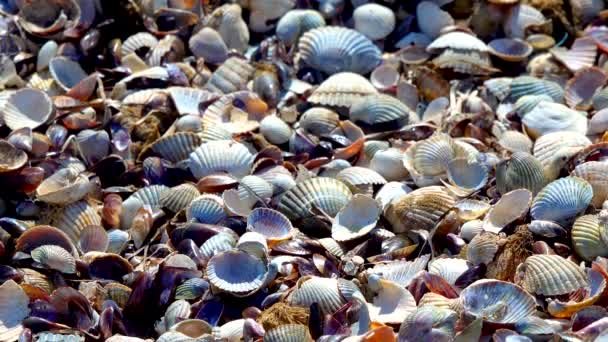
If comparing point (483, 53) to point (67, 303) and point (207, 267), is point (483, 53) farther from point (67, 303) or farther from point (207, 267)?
point (67, 303)

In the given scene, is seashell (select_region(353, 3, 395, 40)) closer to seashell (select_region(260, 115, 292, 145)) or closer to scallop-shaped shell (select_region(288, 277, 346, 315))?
seashell (select_region(260, 115, 292, 145))

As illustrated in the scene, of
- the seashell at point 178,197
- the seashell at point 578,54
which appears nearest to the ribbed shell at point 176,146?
the seashell at point 178,197

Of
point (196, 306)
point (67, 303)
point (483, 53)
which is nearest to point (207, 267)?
point (196, 306)

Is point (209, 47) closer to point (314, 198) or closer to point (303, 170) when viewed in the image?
point (303, 170)

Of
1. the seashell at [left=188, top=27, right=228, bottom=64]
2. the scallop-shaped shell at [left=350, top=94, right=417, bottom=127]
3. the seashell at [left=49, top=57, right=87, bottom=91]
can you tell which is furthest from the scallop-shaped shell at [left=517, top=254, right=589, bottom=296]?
the seashell at [left=49, top=57, right=87, bottom=91]

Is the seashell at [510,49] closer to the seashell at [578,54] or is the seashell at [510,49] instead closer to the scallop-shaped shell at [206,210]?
the seashell at [578,54]
